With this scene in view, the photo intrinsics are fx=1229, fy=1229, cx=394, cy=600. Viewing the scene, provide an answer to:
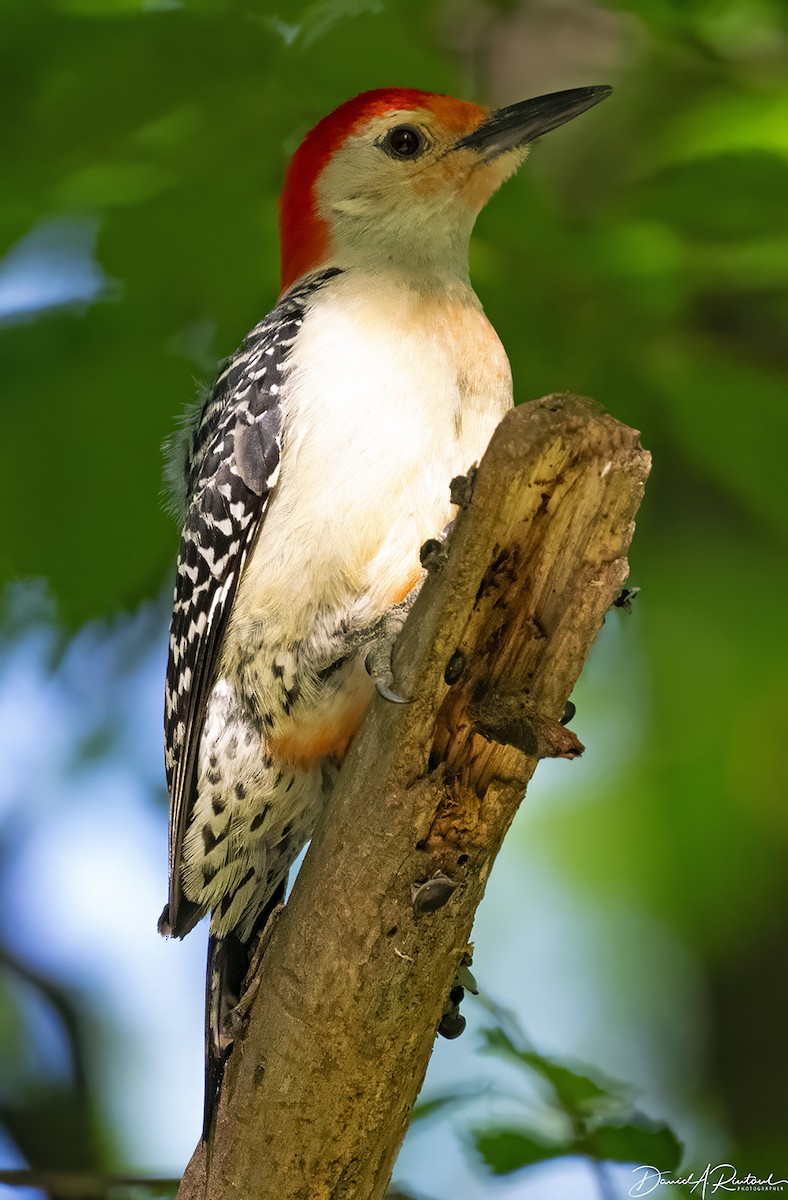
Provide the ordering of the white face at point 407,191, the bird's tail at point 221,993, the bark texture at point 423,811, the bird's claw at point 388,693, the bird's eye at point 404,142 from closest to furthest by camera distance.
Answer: the bark texture at point 423,811
the bird's claw at point 388,693
the bird's tail at point 221,993
the white face at point 407,191
the bird's eye at point 404,142

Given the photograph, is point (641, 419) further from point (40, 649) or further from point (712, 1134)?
point (712, 1134)

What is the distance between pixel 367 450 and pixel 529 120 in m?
1.46

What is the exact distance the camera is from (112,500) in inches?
135

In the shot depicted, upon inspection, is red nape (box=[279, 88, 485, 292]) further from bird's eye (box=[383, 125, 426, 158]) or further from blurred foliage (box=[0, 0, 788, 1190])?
blurred foliage (box=[0, 0, 788, 1190])

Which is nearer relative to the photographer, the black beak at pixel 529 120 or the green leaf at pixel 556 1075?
the green leaf at pixel 556 1075

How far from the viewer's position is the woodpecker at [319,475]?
328cm

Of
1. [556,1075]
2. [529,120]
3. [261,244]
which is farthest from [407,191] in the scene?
[556,1075]

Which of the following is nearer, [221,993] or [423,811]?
[423,811]

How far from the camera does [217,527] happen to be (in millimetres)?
3535

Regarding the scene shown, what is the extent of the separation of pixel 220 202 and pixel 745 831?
2921 mm

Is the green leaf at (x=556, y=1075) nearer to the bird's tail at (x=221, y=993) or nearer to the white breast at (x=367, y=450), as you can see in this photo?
the bird's tail at (x=221, y=993)

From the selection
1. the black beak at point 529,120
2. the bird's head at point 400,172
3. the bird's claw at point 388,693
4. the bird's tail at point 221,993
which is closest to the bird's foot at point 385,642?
the bird's claw at point 388,693

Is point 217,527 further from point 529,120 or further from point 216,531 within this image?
point 529,120

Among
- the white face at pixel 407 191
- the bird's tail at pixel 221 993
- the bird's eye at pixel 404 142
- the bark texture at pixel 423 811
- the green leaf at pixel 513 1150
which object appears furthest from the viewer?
the bird's eye at pixel 404 142
